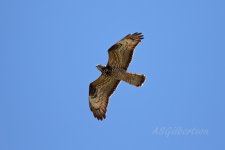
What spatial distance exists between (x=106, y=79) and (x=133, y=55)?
125 centimetres

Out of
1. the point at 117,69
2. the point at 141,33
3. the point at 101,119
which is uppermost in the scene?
the point at 141,33

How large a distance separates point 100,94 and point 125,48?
1.89 m

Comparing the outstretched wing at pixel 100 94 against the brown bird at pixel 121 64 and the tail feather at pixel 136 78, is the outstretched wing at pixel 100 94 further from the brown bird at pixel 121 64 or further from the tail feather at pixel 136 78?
the tail feather at pixel 136 78

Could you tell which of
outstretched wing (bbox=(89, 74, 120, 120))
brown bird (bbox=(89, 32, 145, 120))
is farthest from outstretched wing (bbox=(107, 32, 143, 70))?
outstretched wing (bbox=(89, 74, 120, 120))

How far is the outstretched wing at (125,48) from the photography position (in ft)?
55.5

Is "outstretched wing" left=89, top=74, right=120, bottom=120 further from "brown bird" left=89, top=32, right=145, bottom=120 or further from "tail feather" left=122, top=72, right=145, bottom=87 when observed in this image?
"tail feather" left=122, top=72, right=145, bottom=87

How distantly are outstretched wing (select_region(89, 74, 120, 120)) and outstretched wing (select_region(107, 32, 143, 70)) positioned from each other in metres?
0.90

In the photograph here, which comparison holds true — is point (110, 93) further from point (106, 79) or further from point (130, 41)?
point (130, 41)

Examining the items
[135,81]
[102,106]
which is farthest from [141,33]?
[102,106]

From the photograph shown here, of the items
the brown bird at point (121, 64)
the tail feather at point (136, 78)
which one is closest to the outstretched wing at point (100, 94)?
the brown bird at point (121, 64)

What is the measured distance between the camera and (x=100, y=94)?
58.3 ft

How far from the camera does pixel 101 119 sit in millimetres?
17609

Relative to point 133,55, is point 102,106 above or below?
below

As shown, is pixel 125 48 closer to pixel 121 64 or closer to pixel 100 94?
pixel 121 64
